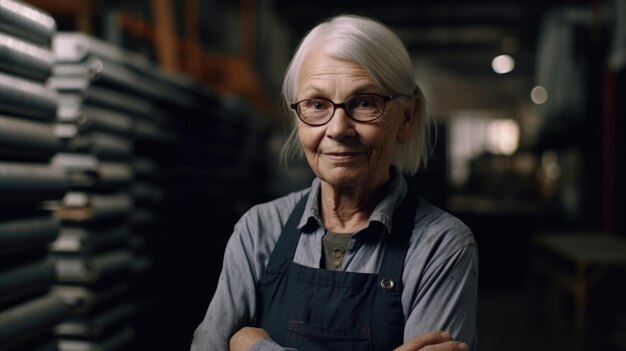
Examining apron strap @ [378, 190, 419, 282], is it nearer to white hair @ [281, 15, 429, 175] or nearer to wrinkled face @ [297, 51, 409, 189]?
wrinkled face @ [297, 51, 409, 189]

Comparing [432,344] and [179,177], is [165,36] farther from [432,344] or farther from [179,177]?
[432,344]

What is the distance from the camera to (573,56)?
617 centimetres

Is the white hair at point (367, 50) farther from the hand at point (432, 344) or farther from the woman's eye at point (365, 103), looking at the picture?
the hand at point (432, 344)

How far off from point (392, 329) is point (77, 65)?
85.8 inches

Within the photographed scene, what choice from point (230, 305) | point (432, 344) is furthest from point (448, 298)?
point (230, 305)

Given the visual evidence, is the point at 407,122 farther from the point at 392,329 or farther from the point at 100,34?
the point at 100,34

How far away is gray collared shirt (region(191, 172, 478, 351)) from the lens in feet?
5.11

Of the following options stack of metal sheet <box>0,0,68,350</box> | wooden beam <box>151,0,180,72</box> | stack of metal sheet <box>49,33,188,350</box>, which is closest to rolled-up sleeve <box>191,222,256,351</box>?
stack of metal sheet <box>0,0,68,350</box>

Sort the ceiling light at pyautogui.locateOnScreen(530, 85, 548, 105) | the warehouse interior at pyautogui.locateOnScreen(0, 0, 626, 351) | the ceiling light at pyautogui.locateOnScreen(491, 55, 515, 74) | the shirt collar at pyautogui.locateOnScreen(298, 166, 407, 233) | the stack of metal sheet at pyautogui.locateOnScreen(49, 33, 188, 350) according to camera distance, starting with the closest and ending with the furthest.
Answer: the shirt collar at pyautogui.locateOnScreen(298, 166, 407, 233) < the warehouse interior at pyautogui.locateOnScreen(0, 0, 626, 351) < the stack of metal sheet at pyautogui.locateOnScreen(49, 33, 188, 350) < the ceiling light at pyautogui.locateOnScreen(530, 85, 548, 105) < the ceiling light at pyautogui.locateOnScreen(491, 55, 515, 74)

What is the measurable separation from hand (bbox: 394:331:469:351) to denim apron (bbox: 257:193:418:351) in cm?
9

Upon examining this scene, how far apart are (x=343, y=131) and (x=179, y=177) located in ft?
9.58

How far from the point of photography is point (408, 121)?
1.81m

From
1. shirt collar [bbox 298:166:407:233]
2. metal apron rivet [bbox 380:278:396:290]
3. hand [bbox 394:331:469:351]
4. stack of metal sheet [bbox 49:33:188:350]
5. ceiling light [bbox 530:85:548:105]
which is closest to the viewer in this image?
hand [bbox 394:331:469:351]

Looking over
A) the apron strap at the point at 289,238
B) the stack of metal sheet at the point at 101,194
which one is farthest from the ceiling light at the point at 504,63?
the apron strap at the point at 289,238
